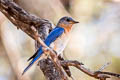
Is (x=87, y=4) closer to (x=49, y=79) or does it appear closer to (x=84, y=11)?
(x=84, y=11)

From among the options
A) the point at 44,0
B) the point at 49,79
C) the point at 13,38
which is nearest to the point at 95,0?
the point at 44,0

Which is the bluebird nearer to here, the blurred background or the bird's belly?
the bird's belly

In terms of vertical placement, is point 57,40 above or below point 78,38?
above

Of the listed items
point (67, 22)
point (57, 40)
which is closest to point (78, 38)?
point (67, 22)

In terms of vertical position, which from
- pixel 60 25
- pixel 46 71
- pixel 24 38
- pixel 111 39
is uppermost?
pixel 60 25

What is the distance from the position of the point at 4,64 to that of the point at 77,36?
4.78 ft

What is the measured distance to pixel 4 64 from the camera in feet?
22.2

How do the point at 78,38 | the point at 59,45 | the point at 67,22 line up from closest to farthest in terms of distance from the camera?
the point at 59,45, the point at 67,22, the point at 78,38

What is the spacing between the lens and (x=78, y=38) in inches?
283

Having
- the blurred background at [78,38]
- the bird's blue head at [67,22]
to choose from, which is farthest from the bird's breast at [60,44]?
the blurred background at [78,38]

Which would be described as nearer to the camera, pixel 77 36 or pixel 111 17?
pixel 77 36

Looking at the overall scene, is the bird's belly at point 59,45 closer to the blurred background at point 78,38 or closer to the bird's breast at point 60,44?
the bird's breast at point 60,44

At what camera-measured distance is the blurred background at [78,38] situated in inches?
237

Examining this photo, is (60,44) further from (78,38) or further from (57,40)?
(78,38)
